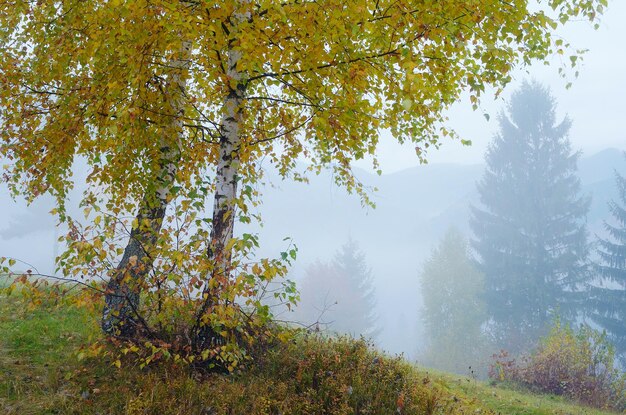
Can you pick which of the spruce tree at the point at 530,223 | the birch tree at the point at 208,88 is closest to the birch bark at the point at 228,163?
the birch tree at the point at 208,88

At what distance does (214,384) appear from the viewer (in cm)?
561

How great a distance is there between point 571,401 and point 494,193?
31863 mm

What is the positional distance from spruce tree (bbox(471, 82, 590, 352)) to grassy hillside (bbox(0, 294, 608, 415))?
29.6 metres

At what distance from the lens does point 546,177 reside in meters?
36.7

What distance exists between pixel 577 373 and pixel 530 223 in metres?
26.6

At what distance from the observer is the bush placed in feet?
37.1

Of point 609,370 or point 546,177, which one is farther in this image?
point 546,177

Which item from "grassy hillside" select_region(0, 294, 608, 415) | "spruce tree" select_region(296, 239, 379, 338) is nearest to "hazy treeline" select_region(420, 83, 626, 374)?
"spruce tree" select_region(296, 239, 379, 338)

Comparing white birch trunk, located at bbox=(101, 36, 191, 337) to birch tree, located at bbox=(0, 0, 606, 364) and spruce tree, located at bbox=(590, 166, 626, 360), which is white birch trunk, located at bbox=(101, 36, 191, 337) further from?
spruce tree, located at bbox=(590, 166, 626, 360)

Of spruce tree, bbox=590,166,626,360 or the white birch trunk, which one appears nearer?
the white birch trunk

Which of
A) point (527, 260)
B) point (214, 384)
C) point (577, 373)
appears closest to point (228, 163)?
point (214, 384)

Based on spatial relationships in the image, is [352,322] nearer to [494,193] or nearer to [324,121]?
[494,193]

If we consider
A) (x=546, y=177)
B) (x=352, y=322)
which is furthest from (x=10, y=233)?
(x=546, y=177)

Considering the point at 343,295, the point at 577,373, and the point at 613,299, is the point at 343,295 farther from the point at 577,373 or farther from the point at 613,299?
the point at 577,373
